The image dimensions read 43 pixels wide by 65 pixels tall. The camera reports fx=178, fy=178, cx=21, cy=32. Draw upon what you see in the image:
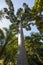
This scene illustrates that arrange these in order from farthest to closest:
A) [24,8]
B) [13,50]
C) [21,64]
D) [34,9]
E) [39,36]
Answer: [13,50] < [39,36] < [24,8] < [34,9] < [21,64]

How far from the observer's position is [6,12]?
62.1 feet

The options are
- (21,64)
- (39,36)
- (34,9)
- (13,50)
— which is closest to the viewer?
(21,64)

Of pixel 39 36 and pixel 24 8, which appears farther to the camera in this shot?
pixel 39 36

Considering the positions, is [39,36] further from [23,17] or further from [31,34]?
[23,17]

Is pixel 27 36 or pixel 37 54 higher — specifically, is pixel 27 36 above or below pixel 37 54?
above

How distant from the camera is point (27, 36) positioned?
22500 millimetres

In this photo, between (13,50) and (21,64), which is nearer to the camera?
(21,64)

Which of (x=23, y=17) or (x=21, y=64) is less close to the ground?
(x=23, y=17)

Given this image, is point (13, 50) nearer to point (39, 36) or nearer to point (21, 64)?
point (39, 36)

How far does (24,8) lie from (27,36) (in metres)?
5.13

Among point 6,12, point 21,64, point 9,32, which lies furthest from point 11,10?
point 21,64

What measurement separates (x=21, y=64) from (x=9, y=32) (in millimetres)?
7210

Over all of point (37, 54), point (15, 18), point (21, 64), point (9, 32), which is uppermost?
point (15, 18)

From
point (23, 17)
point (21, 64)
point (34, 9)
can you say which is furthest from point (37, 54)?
point (21, 64)
